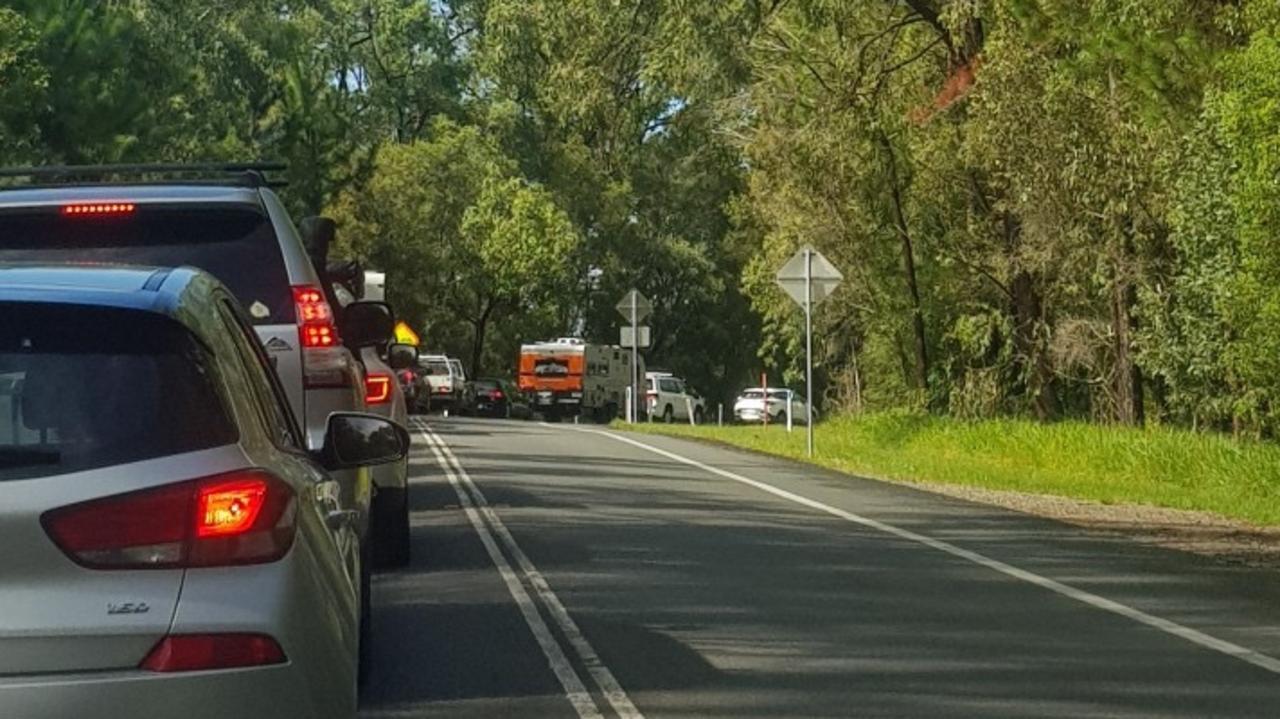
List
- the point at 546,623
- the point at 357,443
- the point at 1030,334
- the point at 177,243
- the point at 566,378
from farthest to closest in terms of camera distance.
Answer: the point at 566,378
the point at 1030,334
the point at 546,623
the point at 177,243
the point at 357,443

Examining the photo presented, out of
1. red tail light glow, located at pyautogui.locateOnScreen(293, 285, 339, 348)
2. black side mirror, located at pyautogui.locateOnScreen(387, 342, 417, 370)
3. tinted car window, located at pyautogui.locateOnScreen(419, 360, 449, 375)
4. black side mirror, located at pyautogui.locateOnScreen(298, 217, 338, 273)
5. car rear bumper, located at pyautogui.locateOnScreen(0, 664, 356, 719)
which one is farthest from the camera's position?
tinted car window, located at pyautogui.locateOnScreen(419, 360, 449, 375)

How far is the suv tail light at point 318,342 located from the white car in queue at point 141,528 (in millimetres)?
4720

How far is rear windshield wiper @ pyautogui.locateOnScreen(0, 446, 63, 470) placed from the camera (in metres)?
4.92

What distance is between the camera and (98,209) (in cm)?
888

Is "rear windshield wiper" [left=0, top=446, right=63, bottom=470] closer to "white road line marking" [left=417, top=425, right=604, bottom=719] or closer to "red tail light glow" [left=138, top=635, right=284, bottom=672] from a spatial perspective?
"red tail light glow" [left=138, top=635, right=284, bottom=672]

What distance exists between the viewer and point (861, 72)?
3447 centimetres

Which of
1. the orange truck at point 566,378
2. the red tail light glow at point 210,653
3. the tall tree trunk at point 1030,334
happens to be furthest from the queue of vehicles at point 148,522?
the orange truck at point 566,378

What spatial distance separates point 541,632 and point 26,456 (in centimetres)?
658

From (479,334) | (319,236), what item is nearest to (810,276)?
(319,236)

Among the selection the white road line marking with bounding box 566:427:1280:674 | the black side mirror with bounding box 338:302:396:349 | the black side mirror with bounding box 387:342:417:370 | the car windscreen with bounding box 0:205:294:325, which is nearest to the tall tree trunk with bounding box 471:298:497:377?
the white road line marking with bounding box 566:427:1280:674

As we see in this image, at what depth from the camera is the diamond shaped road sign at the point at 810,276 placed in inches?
1245

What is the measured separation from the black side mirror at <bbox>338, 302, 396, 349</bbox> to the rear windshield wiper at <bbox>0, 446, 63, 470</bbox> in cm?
702

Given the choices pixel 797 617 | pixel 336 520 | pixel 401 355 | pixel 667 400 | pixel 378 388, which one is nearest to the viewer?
pixel 336 520

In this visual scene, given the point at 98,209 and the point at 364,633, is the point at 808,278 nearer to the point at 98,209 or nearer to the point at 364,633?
the point at 364,633
